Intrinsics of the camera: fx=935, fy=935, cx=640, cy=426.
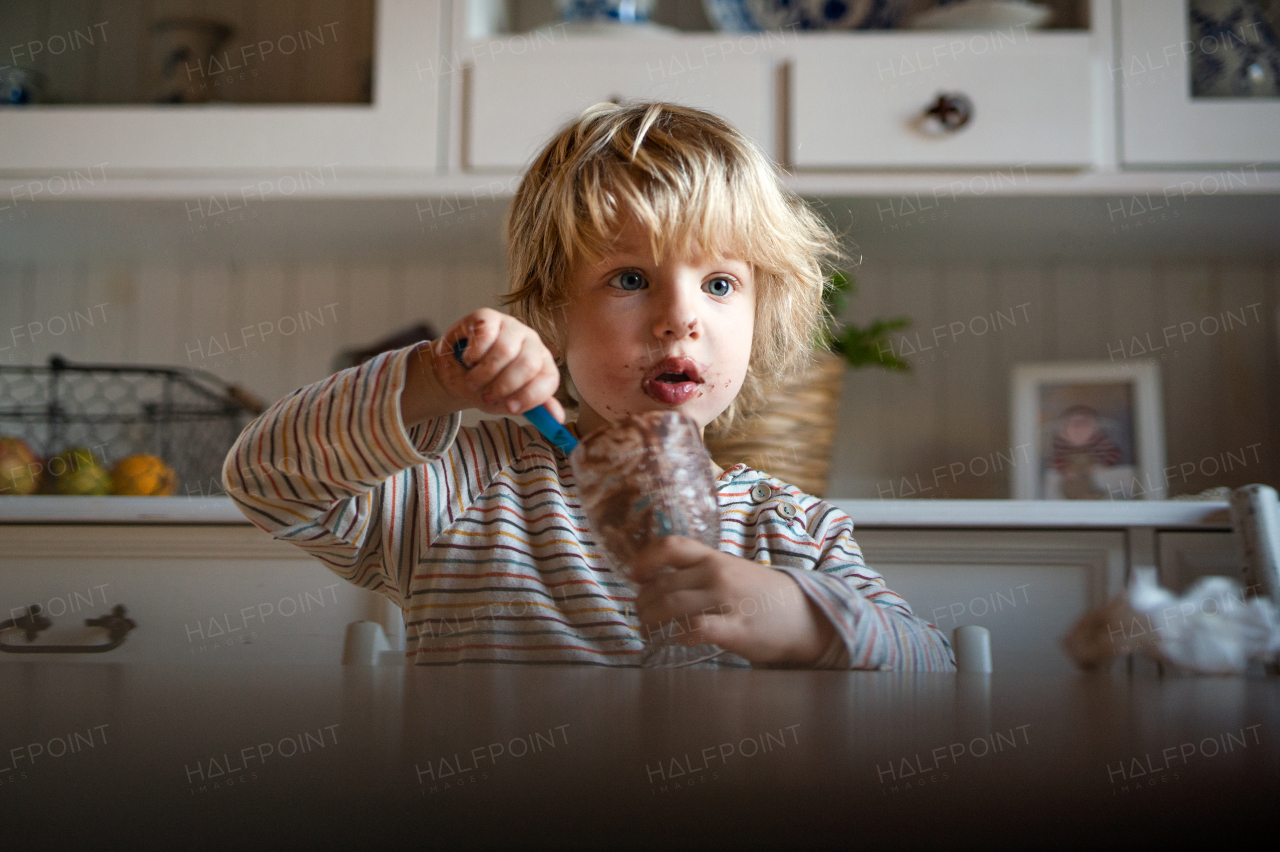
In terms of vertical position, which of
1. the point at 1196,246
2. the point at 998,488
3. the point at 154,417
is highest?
the point at 1196,246

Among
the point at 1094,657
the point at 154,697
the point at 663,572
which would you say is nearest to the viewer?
the point at 154,697

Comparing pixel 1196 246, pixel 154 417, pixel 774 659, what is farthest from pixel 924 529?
pixel 154 417

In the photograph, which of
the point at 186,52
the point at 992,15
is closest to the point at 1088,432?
the point at 992,15

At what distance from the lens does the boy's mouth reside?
0.82m

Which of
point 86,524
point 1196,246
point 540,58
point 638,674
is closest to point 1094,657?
point 638,674

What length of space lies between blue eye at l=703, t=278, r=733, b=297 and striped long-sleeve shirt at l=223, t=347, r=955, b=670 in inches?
8.1

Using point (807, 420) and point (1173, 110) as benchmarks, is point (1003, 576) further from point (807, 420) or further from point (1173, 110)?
point (1173, 110)

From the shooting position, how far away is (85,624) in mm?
1332

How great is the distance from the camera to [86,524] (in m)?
1.35

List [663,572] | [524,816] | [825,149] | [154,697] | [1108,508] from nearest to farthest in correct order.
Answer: [524,816] < [154,697] < [663,572] < [1108,508] < [825,149]

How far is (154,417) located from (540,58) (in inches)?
35.8

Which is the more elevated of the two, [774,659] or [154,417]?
[154,417]

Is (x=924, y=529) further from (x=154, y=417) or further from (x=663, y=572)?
(x=154, y=417)

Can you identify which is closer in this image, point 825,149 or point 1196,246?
point 825,149
